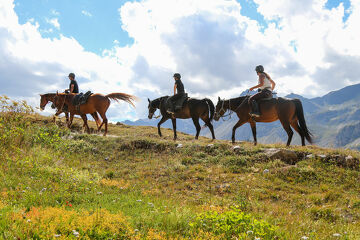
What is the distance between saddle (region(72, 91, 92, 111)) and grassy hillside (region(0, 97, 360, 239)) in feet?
17.0

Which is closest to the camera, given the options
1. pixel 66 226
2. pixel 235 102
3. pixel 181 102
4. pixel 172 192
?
pixel 66 226

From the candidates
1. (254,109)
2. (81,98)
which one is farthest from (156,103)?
(254,109)

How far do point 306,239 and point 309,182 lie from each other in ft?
18.9

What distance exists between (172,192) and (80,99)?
13950mm

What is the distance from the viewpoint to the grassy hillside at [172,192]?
15.7ft

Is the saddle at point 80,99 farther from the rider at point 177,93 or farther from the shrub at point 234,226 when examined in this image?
the shrub at point 234,226

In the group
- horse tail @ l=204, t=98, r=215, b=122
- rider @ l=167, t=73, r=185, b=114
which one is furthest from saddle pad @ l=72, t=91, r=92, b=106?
horse tail @ l=204, t=98, r=215, b=122

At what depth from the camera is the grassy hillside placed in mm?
4797

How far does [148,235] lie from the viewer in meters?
→ 4.73

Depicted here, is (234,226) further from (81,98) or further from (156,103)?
(81,98)

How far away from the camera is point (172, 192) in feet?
29.3

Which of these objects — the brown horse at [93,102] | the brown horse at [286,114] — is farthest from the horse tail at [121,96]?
the brown horse at [286,114]

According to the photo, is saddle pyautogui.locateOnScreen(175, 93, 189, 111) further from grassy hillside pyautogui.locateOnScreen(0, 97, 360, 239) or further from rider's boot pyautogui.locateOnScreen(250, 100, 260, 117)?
rider's boot pyautogui.locateOnScreen(250, 100, 260, 117)

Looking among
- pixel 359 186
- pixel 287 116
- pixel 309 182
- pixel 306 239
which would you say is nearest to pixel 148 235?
pixel 306 239
